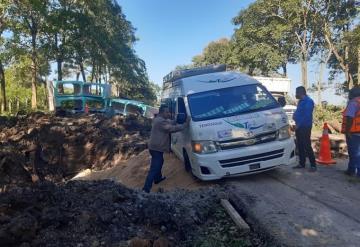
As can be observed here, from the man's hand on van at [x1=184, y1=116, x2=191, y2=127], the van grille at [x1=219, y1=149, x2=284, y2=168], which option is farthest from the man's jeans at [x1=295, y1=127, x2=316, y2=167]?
the man's hand on van at [x1=184, y1=116, x2=191, y2=127]

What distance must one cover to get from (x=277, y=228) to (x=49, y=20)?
2795 centimetres

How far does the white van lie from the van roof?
7cm

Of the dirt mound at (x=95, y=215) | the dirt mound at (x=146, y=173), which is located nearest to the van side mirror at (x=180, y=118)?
the dirt mound at (x=146, y=173)

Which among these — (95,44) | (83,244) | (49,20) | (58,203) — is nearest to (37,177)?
(58,203)

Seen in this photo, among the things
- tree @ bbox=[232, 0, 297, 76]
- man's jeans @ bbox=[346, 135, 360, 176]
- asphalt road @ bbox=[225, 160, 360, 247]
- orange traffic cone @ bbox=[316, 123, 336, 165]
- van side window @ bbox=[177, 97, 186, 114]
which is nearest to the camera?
asphalt road @ bbox=[225, 160, 360, 247]

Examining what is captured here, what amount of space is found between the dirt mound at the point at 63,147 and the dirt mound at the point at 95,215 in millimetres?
9745

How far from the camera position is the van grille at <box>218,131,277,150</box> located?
24.3 ft

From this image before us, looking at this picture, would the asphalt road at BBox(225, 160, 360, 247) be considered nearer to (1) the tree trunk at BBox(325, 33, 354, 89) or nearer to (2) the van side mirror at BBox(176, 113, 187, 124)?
(2) the van side mirror at BBox(176, 113, 187, 124)

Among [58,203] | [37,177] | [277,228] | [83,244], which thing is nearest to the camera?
[83,244]

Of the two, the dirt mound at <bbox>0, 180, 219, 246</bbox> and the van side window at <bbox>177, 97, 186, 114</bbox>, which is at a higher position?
the van side window at <bbox>177, 97, 186, 114</bbox>

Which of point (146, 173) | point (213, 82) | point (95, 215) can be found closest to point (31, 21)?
point (146, 173)

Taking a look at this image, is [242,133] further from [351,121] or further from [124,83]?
[124,83]

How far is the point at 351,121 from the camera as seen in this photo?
7.73 meters

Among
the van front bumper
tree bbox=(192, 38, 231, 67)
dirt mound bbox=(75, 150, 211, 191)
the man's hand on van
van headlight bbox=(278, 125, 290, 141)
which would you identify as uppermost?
tree bbox=(192, 38, 231, 67)
